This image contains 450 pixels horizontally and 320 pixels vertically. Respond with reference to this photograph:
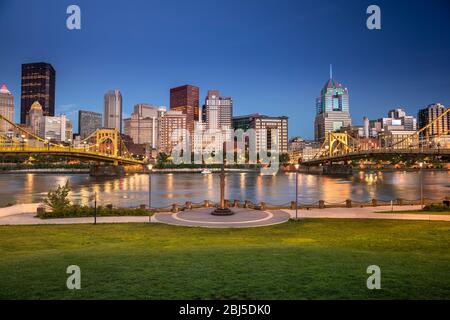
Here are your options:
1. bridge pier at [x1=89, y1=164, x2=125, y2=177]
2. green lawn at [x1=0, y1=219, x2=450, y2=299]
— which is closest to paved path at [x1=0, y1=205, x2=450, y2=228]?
green lawn at [x1=0, y1=219, x2=450, y2=299]

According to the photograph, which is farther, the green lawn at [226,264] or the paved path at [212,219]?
the paved path at [212,219]

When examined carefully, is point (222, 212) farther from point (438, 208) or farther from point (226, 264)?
point (438, 208)

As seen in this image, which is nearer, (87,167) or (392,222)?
(392,222)

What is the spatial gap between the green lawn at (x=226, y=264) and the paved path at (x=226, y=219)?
2.53 metres

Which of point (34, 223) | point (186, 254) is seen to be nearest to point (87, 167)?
point (34, 223)

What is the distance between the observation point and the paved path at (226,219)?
2094 centimetres

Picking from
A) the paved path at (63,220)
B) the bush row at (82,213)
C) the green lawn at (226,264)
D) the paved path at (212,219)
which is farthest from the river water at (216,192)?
the green lawn at (226,264)

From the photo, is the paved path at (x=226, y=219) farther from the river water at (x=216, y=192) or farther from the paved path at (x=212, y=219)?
the river water at (x=216, y=192)

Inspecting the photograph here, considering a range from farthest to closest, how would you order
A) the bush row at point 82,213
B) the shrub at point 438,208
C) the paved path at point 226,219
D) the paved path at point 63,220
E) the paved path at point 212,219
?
the shrub at point 438,208
the bush row at point 82,213
the paved path at point 63,220
the paved path at point 212,219
the paved path at point 226,219

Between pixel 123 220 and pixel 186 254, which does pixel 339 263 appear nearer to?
pixel 186 254

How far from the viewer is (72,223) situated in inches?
881

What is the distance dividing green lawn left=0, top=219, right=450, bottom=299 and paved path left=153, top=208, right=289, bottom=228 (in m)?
2.53
